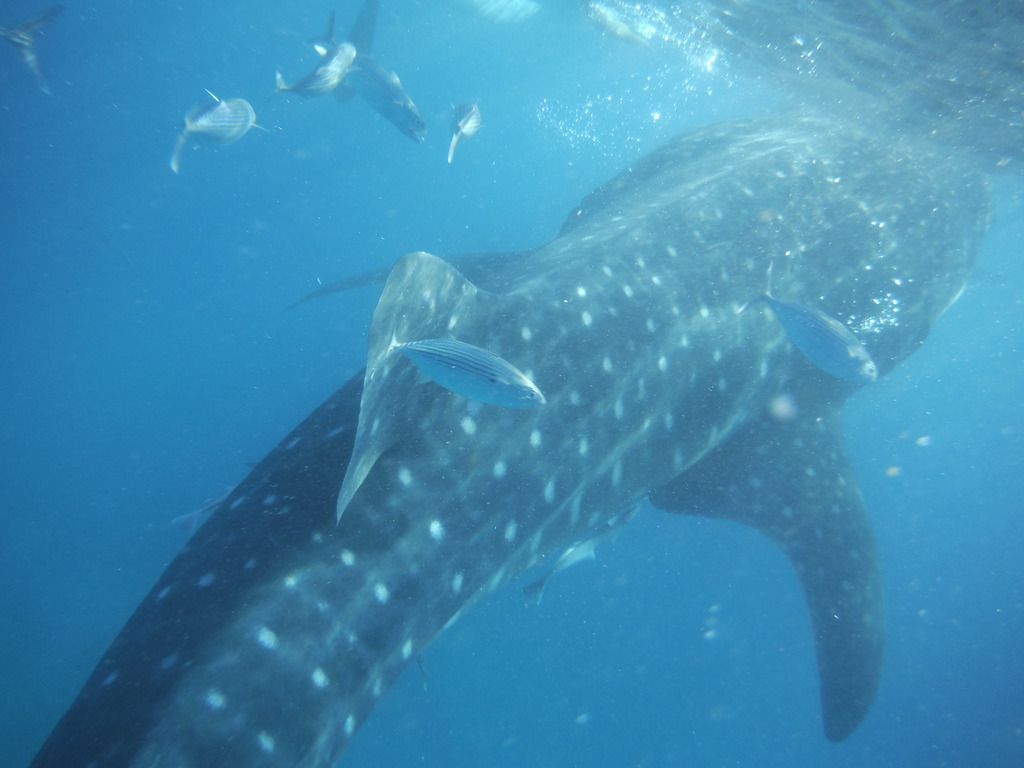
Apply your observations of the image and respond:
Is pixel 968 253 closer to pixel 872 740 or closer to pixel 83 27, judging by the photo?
pixel 872 740

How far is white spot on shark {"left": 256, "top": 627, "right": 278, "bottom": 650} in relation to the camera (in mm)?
2502

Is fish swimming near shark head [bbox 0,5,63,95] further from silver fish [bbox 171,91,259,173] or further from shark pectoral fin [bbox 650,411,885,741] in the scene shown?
shark pectoral fin [bbox 650,411,885,741]

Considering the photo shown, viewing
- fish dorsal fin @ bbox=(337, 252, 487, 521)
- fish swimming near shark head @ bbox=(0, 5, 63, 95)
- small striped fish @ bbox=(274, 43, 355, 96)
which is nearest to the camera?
fish dorsal fin @ bbox=(337, 252, 487, 521)

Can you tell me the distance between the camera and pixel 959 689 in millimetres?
17750

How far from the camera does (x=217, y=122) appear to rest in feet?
25.8

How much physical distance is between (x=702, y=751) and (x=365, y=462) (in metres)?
14.2

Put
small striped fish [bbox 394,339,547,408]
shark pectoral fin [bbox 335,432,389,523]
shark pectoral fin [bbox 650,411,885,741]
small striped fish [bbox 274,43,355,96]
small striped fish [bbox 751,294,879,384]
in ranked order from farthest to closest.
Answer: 1. small striped fish [bbox 274,43,355,96]
2. shark pectoral fin [bbox 650,411,885,741]
3. small striped fish [bbox 751,294,879,384]
4. small striped fish [bbox 394,339,547,408]
5. shark pectoral fin [bbox 335,432,389,523]

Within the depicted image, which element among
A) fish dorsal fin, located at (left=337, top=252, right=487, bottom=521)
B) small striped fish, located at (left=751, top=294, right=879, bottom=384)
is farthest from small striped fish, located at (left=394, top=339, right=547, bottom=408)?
small striped fish, located at (left=751, top=294, right=879, bottom=384)

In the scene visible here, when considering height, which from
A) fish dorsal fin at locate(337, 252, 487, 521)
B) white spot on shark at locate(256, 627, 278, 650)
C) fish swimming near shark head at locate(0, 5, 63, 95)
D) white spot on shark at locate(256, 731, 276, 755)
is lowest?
fish swimming near shark head at locate(0, 5, 63, 95)

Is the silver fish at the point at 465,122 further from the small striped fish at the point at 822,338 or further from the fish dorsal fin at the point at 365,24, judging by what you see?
the fish dorsal fin at the point at 365,24

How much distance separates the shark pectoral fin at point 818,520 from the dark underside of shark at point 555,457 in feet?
0.07

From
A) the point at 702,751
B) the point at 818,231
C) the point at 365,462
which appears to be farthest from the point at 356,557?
the point at 702,751

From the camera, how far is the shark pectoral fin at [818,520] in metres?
5.12

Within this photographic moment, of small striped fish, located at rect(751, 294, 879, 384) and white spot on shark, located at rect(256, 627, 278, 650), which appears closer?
white spot on shark, located at rect(256, 627, 278, 650)
